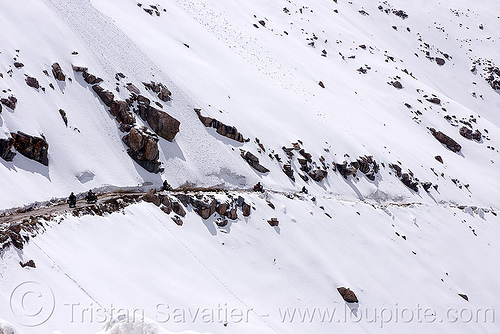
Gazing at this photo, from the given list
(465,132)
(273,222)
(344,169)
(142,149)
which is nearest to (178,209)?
(142,149)

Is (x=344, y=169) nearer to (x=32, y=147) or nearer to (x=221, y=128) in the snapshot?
(x=221, y=128)

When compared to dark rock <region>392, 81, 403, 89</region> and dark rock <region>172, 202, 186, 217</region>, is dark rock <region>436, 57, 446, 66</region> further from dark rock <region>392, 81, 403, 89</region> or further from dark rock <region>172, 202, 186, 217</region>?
dark rock <region>172, 202, 186, 217</region>

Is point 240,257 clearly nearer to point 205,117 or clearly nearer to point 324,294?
point 324,294

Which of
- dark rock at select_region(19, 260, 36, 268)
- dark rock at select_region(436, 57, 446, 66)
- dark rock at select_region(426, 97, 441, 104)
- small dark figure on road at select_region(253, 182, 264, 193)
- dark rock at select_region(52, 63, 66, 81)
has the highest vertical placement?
dark rock at select_region(436, 57, 446, 66)

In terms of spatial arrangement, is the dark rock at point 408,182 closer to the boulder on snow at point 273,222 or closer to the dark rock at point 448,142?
the dark rock at point 448,142

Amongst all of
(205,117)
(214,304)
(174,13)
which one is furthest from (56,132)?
(174,13)


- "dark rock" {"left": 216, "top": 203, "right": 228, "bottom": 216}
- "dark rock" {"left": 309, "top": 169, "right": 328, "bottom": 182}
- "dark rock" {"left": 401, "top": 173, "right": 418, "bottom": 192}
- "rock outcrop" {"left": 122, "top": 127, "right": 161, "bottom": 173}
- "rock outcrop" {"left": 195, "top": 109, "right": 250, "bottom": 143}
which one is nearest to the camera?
"dark rock" {"left": 216, "top": 203, "right": 228, "bottom": 216}

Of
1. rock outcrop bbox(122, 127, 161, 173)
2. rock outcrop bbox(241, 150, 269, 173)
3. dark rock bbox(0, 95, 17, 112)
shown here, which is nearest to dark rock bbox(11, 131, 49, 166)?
dark rock bbox(0, 95, 17, 112)
